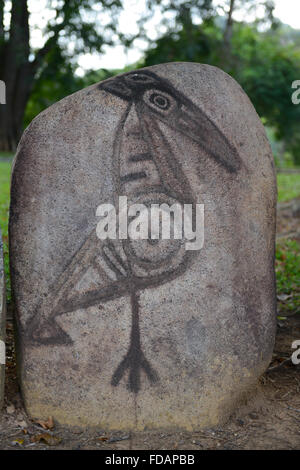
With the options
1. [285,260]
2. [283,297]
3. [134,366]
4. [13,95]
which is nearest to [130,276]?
[134,366]

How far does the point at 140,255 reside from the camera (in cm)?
265

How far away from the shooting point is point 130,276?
262 centimetres

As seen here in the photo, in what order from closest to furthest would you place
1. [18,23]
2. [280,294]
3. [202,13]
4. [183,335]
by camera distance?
[183,335], [280,294], [202,13], [18,23]

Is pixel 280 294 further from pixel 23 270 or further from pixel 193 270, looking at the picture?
pixel 23 270

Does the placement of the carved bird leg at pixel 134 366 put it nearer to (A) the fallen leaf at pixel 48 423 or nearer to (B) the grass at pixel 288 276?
(A) the fallen leaf at pixel 48 423

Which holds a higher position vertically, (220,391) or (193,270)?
(193,270)

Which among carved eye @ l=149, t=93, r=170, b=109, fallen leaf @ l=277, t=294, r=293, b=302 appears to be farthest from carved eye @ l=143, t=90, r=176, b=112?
fallen leaf @ l=277, t=294, r=293, b=302

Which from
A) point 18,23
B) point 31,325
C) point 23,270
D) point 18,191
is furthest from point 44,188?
point 18,23

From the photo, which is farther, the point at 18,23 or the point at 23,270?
the point at 18,23

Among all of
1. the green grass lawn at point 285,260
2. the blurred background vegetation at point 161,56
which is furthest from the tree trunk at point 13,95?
the green grass lawn at point 285,260

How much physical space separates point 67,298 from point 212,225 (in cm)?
79

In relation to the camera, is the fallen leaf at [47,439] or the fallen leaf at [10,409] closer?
the fallen leaf at [47,439]

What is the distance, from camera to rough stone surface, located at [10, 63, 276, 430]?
261 centimetres

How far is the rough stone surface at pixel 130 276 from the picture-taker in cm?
261
